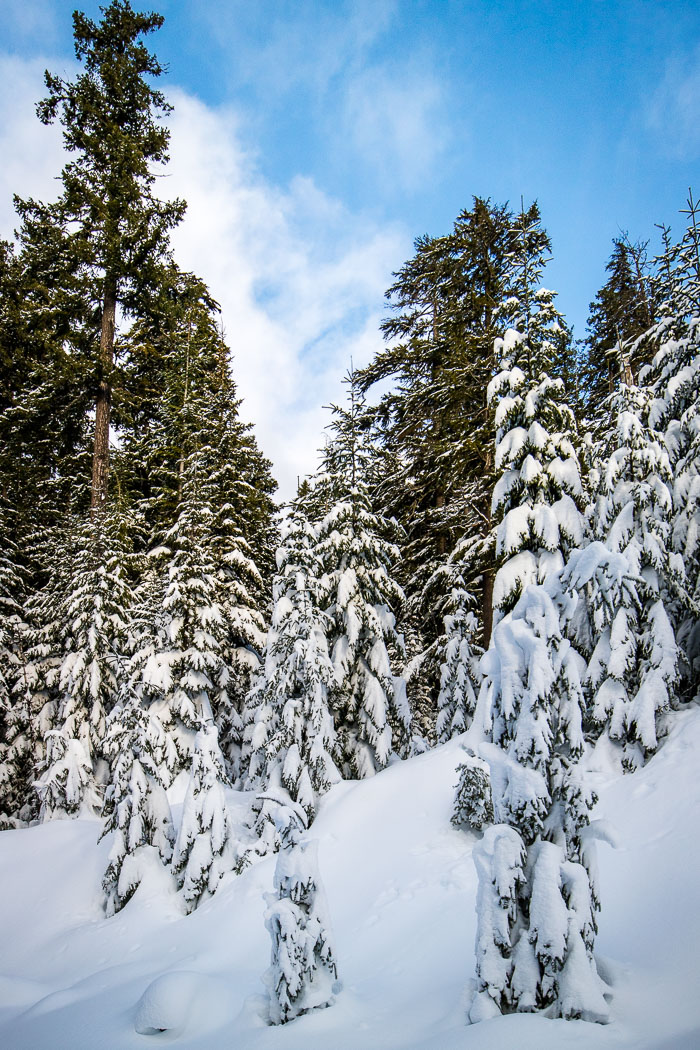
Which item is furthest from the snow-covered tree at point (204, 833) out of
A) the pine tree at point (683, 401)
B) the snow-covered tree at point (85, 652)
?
the pine tree at point (683, 401)

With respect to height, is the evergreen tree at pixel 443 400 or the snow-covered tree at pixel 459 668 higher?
the evergreen tree at pixel 443 400

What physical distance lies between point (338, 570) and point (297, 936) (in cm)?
1049

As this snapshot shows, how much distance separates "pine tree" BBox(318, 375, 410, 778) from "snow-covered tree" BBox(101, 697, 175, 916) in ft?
15.0

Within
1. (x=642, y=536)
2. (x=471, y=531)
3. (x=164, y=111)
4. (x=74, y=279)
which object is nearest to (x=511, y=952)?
(x=642, y=536)

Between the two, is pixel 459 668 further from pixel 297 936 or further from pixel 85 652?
pixel 85 652

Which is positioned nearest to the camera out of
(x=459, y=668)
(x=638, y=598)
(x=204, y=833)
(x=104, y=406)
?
(x=638, y=598)

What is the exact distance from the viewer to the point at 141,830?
12.3m

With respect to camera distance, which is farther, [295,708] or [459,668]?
[459,668]

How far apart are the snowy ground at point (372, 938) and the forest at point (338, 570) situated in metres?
0.49

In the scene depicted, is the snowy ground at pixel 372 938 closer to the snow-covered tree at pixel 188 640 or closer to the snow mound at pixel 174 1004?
the snow mound at pixel 174 1004

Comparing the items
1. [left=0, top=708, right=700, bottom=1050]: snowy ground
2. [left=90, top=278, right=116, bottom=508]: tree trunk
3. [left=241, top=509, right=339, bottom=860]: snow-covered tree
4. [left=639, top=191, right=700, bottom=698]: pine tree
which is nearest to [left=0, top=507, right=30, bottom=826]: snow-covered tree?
[left=90, top=278, right=116, bottom=508]: tree trunk

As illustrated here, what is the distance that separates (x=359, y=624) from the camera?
49.3 feet

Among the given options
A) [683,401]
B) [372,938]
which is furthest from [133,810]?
[683,401]

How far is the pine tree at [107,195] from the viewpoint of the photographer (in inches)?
735
